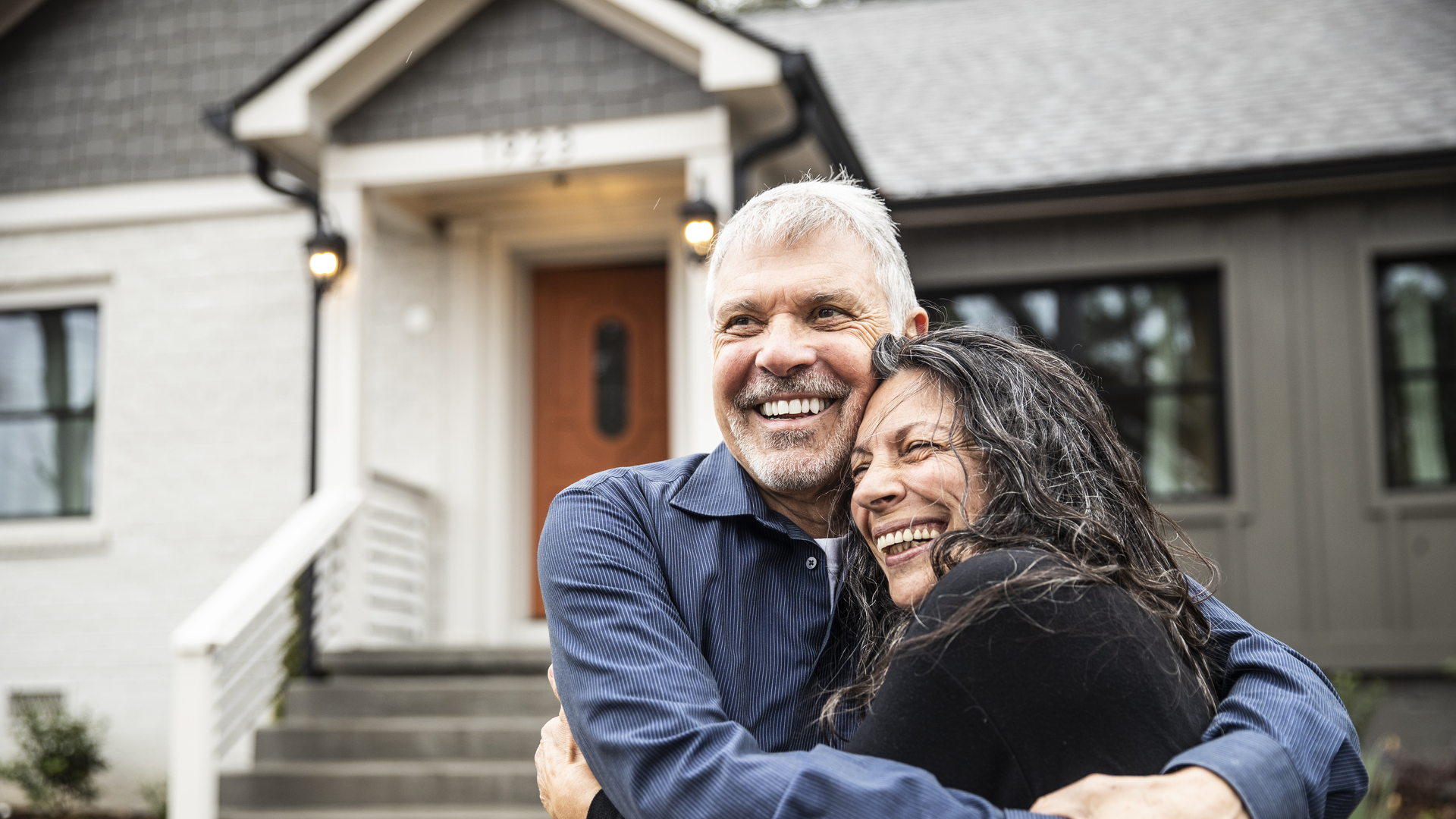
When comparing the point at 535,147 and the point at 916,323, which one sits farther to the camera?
the point at 535,147

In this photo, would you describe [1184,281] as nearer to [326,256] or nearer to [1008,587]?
[326,256]

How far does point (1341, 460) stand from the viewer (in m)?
7.11

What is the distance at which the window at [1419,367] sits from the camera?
7.23 meters

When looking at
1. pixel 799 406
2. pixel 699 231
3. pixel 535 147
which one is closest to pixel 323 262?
pixel 535 147

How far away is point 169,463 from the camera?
7.46 meters

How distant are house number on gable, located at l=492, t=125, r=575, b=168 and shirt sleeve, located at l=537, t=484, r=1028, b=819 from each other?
4.37 meters

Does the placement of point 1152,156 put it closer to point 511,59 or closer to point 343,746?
point 511,59

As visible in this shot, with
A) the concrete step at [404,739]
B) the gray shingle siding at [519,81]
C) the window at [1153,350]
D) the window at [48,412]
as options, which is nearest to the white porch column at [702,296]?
the gray shingle siding at [519,81]

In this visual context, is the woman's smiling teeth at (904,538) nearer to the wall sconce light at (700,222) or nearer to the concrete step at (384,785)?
the concrete step at (384,785)

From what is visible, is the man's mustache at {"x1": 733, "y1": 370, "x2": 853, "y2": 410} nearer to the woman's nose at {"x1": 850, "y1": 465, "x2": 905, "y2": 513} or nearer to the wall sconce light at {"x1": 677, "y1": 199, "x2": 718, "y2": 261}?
the woman's nose at {"x1": 850, "y1": 465, "x2": 905, "y2": 513}

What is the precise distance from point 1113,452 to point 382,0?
207 inches

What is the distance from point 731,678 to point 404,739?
4.19 metres

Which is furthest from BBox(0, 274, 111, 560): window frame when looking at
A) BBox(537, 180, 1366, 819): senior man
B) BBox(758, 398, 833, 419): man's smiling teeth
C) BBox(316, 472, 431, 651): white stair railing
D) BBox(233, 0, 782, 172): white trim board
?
BBox(758, 398, 833, 419): man's smiling teeth

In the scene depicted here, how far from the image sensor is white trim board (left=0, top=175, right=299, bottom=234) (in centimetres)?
757
